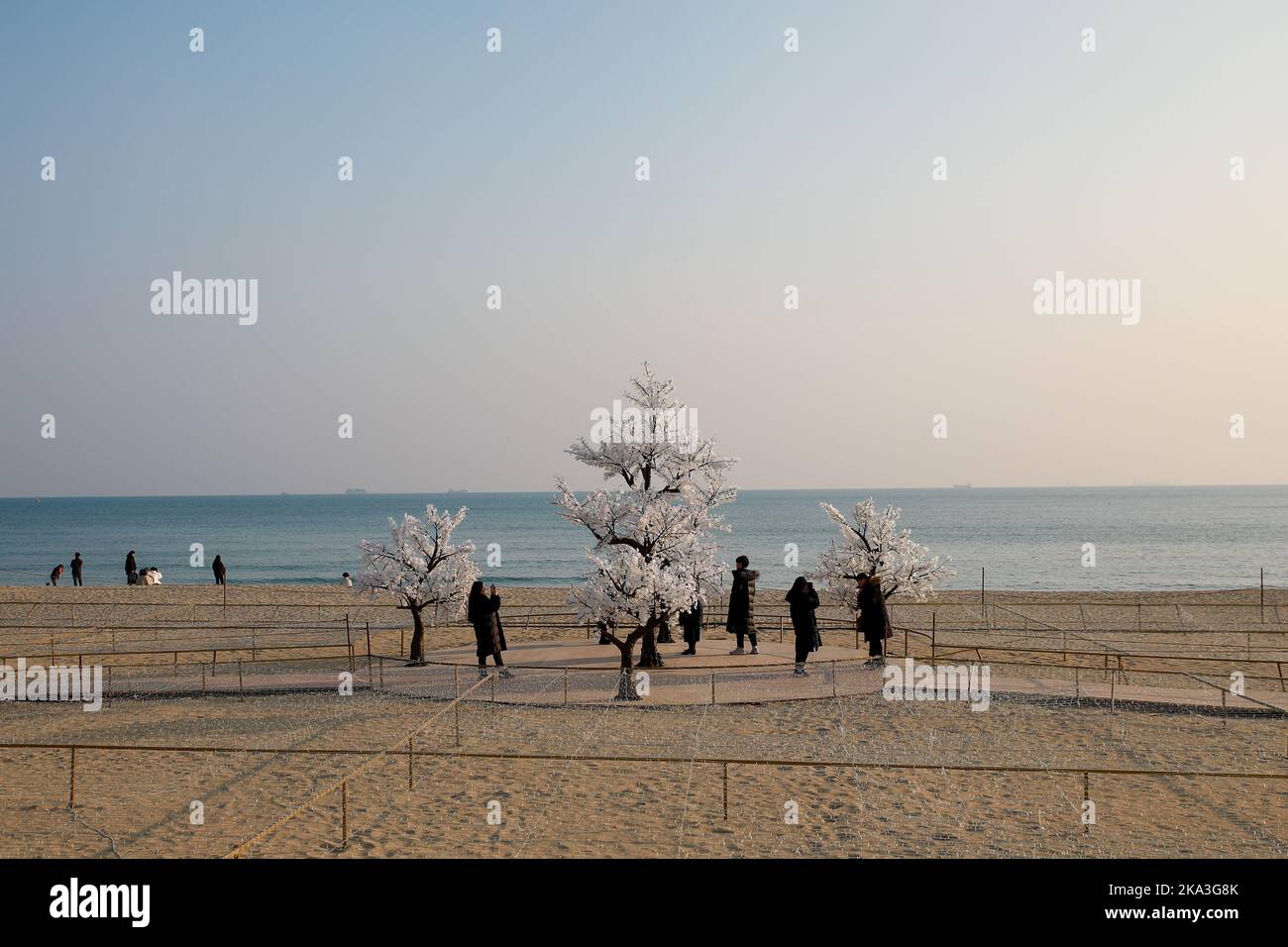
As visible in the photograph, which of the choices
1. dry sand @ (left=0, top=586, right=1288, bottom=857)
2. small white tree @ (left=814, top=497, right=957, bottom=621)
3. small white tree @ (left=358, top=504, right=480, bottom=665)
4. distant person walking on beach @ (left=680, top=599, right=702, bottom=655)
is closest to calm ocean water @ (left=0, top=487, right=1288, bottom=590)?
small white tree @ (left=814, top=497, right=957, bottom=621)

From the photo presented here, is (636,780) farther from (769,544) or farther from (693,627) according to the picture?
(769,544)

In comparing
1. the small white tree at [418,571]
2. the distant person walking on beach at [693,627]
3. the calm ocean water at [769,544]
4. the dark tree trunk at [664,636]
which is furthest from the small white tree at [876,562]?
the calm ocean water at [769,544]

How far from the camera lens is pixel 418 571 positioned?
21.8m

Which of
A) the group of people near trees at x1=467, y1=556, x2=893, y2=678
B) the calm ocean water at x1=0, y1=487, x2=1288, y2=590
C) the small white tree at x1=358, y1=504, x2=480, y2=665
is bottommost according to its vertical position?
the calm ocean water at x1=0, y1=487, x2=1288, y2=590

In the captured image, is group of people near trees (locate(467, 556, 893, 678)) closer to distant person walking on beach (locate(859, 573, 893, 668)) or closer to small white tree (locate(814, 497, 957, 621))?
distant person walking on beach (locate(859, 573, 893, 668))

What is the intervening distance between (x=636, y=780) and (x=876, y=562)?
16.2m

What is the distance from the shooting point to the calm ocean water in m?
72.8

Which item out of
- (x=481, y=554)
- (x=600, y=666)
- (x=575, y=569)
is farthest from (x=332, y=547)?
(x=600, y=666)

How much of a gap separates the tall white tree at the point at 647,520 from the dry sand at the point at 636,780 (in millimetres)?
1948

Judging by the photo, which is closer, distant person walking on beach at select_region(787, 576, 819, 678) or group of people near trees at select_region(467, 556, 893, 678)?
group of people near trees at select_region(467, 556, 893, 678)

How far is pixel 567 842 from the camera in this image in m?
10.1

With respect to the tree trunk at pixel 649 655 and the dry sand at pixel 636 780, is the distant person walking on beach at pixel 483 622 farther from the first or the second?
the tree trunk at pixel 649 655

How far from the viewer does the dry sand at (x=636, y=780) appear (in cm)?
1019

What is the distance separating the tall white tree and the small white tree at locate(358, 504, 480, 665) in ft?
8.52
